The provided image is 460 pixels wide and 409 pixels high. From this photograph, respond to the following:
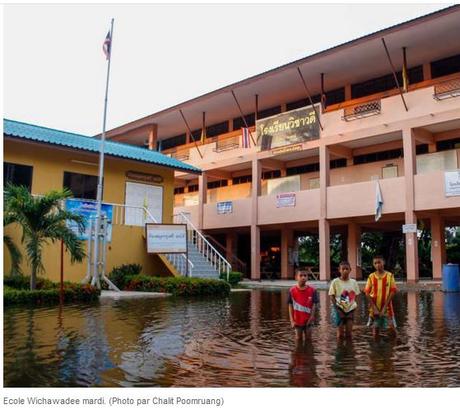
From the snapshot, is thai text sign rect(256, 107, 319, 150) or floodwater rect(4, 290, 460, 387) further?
thai text sign rect(256, 107, 319, 150)

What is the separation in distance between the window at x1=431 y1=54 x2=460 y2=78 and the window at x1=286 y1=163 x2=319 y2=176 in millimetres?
7499

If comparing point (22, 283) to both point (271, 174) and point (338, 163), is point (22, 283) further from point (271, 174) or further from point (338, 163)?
point (271, 174)

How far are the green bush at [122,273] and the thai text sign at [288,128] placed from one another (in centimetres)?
1097

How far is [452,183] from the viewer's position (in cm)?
1986

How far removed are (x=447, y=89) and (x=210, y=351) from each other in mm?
17836

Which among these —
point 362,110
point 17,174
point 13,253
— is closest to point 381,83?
point 362,110

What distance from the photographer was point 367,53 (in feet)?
73.7

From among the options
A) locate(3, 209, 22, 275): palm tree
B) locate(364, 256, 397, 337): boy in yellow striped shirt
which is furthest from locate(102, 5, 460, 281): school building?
locate(3, 209, 22, 275): palm tree

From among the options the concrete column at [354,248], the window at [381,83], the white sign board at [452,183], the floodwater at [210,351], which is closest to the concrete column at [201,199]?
the concrete column at [354,248]

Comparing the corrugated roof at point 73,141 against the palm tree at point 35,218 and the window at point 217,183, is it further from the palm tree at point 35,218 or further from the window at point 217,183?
the window at point 217,183

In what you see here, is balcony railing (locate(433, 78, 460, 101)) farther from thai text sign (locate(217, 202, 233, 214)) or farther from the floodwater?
thai text sign (locate(217, 202, 233, 214))

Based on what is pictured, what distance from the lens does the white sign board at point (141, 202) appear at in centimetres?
1988

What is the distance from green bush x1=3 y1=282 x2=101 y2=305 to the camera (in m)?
11.5

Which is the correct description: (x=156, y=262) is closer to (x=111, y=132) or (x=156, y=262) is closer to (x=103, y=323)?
(x=103, y=323)
